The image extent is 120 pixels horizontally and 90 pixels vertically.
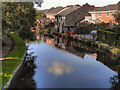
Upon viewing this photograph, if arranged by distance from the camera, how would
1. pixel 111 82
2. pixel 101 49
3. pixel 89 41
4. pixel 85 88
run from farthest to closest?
pixel 89 41 → pixel 101 49 → pixel 111 82 → pixel 85 88

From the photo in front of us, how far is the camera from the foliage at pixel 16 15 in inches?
836

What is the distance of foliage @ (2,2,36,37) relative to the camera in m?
21.2

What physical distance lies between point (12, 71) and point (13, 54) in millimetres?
6889

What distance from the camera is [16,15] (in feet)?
74.2

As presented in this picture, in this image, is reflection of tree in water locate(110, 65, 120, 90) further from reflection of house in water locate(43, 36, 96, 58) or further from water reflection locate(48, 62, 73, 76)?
reflection of house in water locate(43, 36, 96, 58)

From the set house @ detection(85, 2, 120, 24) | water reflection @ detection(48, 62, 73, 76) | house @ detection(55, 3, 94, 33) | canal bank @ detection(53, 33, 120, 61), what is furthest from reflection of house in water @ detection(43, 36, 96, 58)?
house @ detection(55, 3, 94, 33)

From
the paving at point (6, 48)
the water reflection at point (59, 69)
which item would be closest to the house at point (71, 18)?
the paving at point (6, 48)

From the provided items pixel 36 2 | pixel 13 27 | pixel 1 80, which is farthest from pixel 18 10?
pixel 1 80

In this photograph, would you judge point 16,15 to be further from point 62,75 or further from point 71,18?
point 71,18

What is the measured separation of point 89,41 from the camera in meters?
44.2

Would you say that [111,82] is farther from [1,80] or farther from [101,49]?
[101,49]

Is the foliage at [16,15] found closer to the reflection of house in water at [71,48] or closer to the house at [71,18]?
the reflection of house in water at [71,48]

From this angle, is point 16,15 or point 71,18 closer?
point 16,15

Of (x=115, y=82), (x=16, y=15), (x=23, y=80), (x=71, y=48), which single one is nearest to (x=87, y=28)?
(x=71, y=48)
